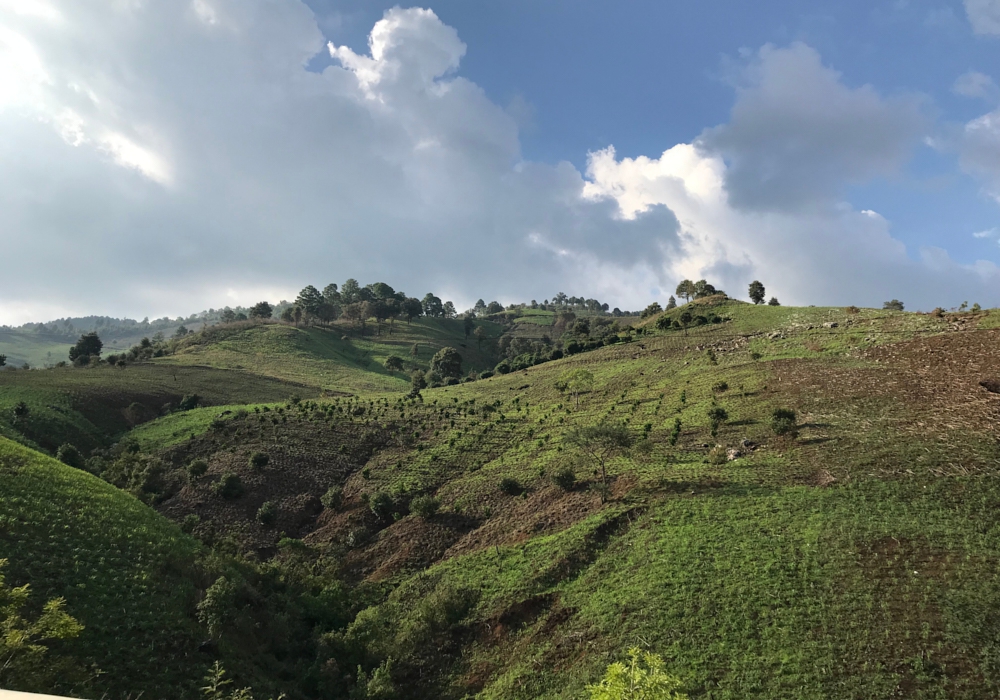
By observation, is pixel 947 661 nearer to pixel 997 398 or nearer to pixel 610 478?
pixel 610 478

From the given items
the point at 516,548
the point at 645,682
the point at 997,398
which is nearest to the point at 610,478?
the point at 516,548

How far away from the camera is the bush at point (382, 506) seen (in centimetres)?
3844

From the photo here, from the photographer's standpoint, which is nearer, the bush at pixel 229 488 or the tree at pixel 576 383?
the bush at pixel 229 488

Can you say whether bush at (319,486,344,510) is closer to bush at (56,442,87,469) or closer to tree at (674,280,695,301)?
bush at (56,442,87,469)

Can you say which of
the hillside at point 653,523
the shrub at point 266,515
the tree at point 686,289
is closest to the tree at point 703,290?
the tree at point 686,289

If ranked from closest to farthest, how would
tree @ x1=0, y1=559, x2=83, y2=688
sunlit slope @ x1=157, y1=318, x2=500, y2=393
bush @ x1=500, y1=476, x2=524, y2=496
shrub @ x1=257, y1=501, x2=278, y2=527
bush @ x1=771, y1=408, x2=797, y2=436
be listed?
1. tree @ x1=0, y1=559, x2=83, y2=688
2. bush @ x1=771, y1=408, x2=797, y2=436
3. bush @ x1=500, y1=476, x2=524, y2=496
4. shrub @ x1=257, y1=501, x2=278, y2=527
5. sunlit slope @ x1=157, y1=318, x2=500, y2=393

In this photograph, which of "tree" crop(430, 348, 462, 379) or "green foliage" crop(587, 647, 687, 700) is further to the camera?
"tree" crop(430, 348, 462, 379)

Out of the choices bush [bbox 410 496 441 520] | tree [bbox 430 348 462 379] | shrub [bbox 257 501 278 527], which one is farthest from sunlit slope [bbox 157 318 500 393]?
bush [bbox 410 496 441 520]

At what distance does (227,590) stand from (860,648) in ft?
93.0

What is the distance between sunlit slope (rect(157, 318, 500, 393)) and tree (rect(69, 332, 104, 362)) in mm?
14281

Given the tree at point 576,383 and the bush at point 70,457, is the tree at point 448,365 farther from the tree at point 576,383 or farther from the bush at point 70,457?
the bush at point 70,457

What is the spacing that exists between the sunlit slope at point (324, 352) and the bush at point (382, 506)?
62687 mm

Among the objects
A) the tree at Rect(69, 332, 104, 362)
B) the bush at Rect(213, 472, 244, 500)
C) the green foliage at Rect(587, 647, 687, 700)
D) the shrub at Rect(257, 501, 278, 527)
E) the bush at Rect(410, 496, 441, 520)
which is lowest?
the shrub at Rect(257, 501, 278, 527)

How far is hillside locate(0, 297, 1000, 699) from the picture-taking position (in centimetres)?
1986
